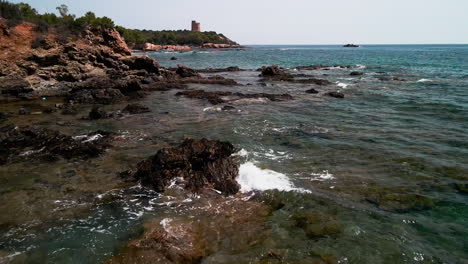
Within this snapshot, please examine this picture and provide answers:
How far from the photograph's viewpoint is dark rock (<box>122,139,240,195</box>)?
10.9m

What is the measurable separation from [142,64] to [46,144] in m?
29.0

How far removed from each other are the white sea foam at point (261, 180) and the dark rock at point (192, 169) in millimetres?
358

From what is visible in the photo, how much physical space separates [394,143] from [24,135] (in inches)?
764

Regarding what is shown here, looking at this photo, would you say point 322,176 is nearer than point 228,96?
Yes

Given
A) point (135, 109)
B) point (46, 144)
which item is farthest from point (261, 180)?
point (135, 109)

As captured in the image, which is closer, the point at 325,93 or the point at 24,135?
the point at 24,135

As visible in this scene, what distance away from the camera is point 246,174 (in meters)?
11.9

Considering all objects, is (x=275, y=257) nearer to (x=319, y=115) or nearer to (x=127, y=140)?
(x=127, y=140)

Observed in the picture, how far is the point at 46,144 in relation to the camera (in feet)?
49.4

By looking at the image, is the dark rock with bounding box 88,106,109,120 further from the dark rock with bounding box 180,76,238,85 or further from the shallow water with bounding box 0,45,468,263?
the dark rock with bounding box 180,76,238,85

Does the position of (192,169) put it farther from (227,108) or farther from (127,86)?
(127,86)

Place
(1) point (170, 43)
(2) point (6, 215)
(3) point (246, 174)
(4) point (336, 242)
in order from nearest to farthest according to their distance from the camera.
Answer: (4) point (336, 242)
(2) point (6, 215)
(3) point (246, 174)
(1) point (170, 43)

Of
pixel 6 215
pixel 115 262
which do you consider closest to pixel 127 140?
pixel 6 215

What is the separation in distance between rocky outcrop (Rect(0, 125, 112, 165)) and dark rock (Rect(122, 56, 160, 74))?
85.5 feet
